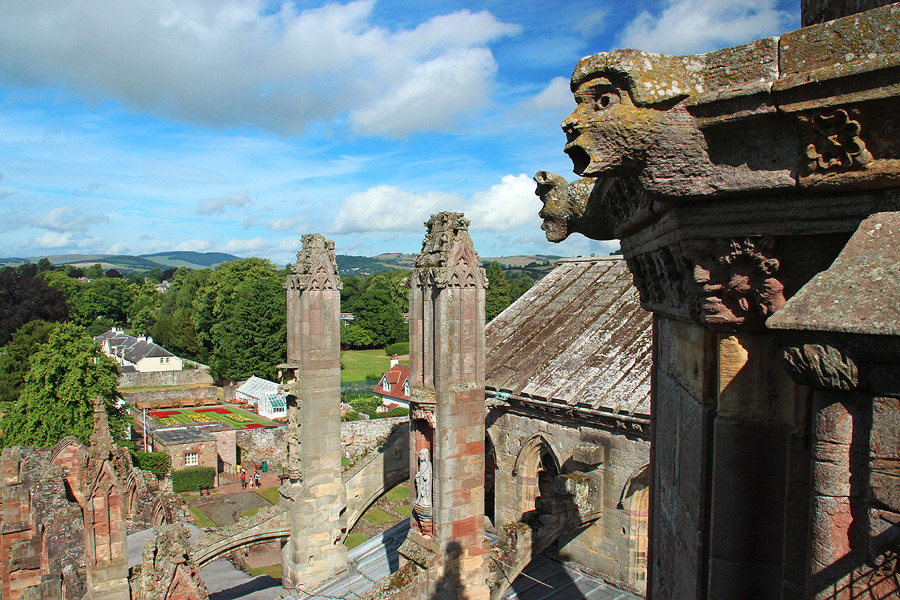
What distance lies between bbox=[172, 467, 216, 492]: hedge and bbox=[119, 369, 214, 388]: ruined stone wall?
1148 inches

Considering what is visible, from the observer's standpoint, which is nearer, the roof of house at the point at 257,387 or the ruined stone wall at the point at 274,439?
the ruined stone wall at the point at 274,439

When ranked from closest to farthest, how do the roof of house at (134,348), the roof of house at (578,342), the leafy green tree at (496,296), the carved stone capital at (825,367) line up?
the carved stone capital at (825,367)
the roof of house at (578,342)
the leafy green tree at (496,296)
the roof of house at (134,348)

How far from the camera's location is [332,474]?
12219 mm

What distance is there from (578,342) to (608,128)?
37.3ft

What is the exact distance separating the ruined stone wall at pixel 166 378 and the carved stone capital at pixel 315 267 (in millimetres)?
48122

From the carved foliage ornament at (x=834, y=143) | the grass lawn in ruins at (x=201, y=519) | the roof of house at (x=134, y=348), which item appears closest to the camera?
the carved foliage ornament at (x=834, y=143)

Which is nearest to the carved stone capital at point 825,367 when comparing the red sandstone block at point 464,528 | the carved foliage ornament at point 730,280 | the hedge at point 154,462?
the carved foliage ornament at point 730,280

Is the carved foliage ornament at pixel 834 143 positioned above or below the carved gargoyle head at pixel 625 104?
below

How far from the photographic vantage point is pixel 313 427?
12.1m

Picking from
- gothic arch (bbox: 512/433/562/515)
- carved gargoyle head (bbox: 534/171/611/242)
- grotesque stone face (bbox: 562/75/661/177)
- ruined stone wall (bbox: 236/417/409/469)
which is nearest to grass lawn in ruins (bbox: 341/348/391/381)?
ruined stone wall (bbox: 236/417/409/469)

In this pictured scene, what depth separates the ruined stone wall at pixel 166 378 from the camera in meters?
54.6

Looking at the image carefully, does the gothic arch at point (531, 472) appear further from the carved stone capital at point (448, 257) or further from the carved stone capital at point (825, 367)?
the carved stone capital at point (825, 367)

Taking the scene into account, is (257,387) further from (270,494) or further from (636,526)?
(636,526)

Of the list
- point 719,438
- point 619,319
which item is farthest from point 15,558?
point 719,438
